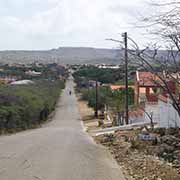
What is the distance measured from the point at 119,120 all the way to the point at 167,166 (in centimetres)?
3706

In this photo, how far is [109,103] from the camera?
233 ft

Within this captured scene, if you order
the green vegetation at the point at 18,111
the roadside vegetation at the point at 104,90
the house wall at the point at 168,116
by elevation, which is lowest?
the roadside vegetation at the point at 104,90

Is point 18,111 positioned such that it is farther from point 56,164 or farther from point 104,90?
point 104,90

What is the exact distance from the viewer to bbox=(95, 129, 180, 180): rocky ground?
16094 millimetres

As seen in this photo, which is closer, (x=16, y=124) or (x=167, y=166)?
(x=167, y=166)

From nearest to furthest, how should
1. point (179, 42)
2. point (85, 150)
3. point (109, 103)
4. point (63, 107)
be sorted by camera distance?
1. point (179, 42)
2. point (85, 150)
3. point (109, 103)
4. point (63, 107)

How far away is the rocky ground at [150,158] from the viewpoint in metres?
16.1

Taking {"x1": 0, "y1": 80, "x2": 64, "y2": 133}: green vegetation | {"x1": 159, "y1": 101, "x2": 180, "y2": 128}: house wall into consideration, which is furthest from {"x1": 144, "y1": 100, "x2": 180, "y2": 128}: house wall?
{"x1": 0, "y1": 80, "x2": 64, "y2": 133}: green vegetation

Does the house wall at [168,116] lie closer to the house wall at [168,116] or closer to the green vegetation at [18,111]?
the house wall at [168,116]

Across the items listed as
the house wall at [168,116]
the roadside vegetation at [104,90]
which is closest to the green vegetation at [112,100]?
the roadside vegetation at [104,90]

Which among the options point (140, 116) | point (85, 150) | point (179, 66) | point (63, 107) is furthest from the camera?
point (63, 107)

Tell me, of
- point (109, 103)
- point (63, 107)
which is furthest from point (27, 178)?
point (63, 107)

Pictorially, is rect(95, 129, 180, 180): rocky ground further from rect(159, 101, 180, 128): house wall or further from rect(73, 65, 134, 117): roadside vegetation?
rect(73, 65, 134, 117): roadside vegetation

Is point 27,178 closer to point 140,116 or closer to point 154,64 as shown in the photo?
point 154,64
